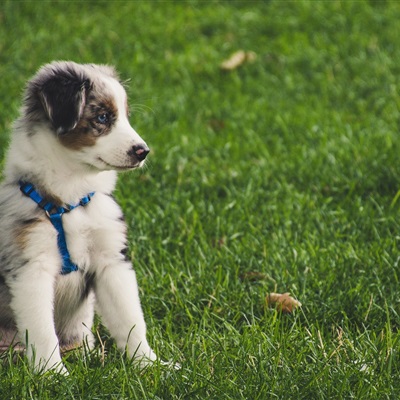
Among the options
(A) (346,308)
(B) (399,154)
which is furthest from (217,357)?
(B) (399,154)

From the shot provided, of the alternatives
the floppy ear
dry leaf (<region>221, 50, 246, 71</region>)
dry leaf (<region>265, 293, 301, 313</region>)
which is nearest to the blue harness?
the floppy ear

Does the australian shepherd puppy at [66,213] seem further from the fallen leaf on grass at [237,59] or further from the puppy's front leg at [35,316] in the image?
the fallen leaf on grass at [237,59]

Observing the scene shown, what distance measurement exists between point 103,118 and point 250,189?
2.14 metres

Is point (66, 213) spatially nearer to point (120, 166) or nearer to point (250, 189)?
point (120, 166)

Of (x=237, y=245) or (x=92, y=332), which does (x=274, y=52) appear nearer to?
(x=237, y=245)

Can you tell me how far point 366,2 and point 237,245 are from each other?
15.3 ft

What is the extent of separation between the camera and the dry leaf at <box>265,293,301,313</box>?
4043 millimetres

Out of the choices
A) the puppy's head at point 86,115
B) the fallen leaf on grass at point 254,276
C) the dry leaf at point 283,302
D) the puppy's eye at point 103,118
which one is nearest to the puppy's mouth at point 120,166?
the puppy's head at point 86,115

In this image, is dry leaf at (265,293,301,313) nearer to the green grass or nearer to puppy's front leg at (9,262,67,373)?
the green grass

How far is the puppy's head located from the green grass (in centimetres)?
85

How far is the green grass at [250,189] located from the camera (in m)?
3.38

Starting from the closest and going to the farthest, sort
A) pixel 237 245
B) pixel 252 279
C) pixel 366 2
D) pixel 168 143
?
pixel 252 279, pixel 237 245, pixel 168 143, pixel 366 2

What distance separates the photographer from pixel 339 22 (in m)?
8.12

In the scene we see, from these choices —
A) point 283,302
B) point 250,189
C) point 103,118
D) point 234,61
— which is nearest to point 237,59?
point 234,61
